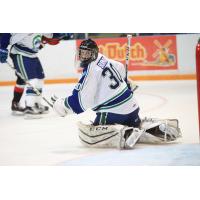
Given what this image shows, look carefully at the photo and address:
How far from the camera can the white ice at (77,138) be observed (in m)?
3.79

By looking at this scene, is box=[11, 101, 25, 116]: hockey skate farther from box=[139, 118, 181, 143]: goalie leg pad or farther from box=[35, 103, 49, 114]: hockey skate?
box=[139, 118, 181, 143]: goalie leg pad

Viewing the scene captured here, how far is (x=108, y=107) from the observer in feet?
12.9

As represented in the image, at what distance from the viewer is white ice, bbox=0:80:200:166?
3789 mm

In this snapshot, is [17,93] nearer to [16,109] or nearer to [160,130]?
[16,109]

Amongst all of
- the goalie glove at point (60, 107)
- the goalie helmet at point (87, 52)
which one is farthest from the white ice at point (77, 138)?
the goalie helmet at point (87, 52)

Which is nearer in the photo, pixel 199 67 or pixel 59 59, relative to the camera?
pixel 199 67

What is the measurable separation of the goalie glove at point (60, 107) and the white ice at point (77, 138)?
0.07ft

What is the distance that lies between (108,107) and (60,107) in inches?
9.4

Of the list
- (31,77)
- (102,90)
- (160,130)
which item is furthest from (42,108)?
(160,130)

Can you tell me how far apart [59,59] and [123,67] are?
32cm
